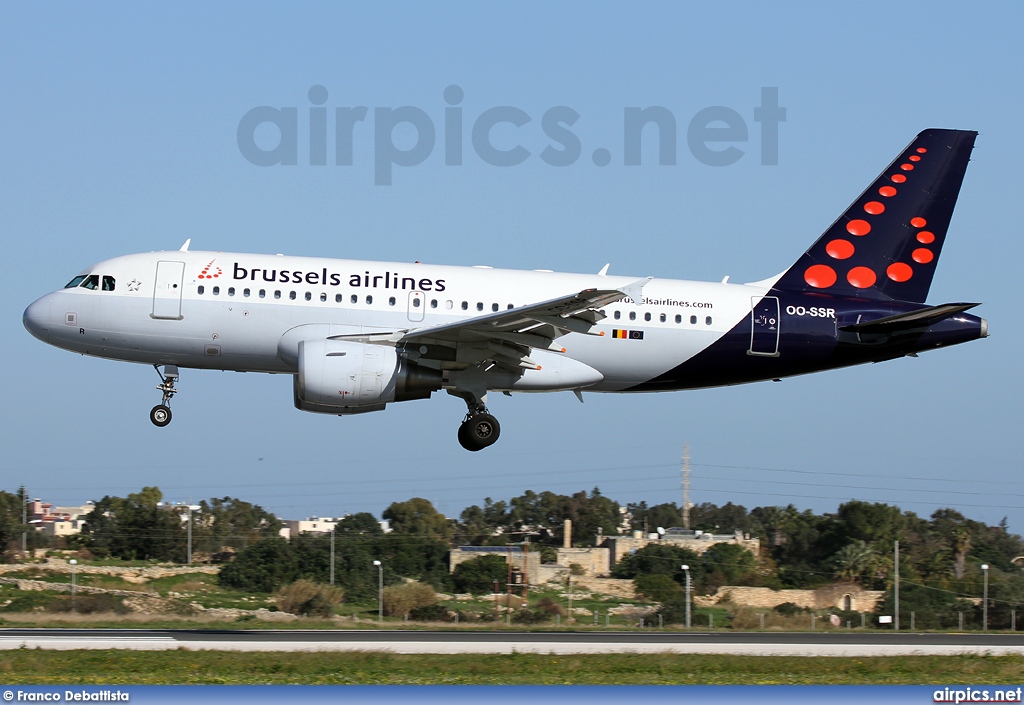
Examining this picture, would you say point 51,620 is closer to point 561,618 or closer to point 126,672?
point 126,672

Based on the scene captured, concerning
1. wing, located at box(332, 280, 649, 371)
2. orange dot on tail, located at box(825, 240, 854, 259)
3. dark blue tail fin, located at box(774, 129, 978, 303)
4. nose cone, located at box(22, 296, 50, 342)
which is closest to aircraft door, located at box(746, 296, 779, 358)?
dark blue tail fin, located at box(774, 129, 978, 303)

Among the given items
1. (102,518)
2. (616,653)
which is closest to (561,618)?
(616,653)

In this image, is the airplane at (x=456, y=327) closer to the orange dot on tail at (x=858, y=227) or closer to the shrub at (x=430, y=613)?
the orange dot on tail at (x=858, y=227)

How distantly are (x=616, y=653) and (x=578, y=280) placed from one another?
10.1m

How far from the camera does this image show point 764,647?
2675 cm

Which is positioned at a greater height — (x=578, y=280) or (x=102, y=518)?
(x=578, y=280)

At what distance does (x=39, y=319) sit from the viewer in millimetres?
29328

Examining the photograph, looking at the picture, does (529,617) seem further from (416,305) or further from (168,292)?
(168,292)

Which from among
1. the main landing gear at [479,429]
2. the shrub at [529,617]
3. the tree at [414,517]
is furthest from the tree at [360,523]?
the main landing gear at [479,429]

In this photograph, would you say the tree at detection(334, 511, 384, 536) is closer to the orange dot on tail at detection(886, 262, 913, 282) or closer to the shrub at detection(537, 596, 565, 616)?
the shrub at detection(537, 596, 565, 616)

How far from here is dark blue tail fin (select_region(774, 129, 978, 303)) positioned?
32844mm

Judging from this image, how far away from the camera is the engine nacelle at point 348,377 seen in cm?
2761

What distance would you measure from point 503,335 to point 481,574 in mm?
28677

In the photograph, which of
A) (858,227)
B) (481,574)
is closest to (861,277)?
(858,227)
